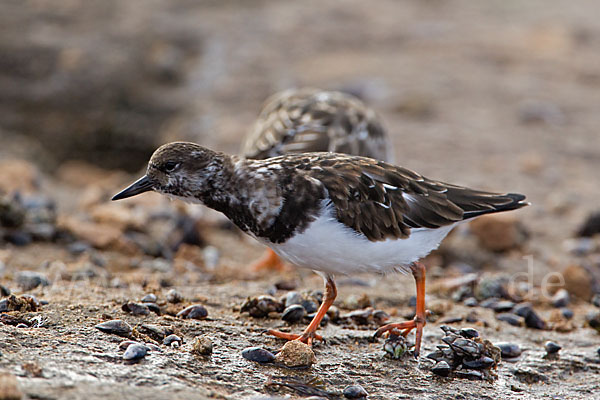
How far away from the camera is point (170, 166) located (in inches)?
160

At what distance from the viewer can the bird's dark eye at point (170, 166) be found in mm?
4066

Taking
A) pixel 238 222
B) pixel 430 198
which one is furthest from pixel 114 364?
pixel 430 198

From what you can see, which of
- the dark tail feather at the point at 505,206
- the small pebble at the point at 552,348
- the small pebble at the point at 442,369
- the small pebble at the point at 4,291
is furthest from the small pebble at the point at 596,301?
the small pebble at the point at 4,291

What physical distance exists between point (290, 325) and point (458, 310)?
4.08 feet

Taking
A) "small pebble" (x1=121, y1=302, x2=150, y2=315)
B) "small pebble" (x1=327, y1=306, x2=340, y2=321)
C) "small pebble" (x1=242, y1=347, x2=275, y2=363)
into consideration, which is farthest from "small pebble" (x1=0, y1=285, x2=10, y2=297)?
"small pebble" (x1=327, y1=306, x2=340, y2=321)

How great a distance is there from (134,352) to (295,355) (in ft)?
2.55

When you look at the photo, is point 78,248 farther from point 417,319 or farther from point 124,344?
point 417,319

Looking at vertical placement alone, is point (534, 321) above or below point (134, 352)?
below

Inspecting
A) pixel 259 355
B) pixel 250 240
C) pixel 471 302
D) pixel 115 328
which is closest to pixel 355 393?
pixel 259 355

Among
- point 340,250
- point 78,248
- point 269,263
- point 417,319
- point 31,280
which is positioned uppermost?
point 340,250

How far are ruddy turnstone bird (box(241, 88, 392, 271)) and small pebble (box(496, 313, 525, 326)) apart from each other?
5.46 feet

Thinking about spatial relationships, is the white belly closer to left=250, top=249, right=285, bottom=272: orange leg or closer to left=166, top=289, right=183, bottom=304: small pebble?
left=166, top=289, right=183, bottom=304: small pebble

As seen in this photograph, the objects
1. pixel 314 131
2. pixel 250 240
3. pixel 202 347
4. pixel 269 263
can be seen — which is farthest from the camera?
pixel 250 240

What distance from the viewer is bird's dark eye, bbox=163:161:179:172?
13.3 feet
